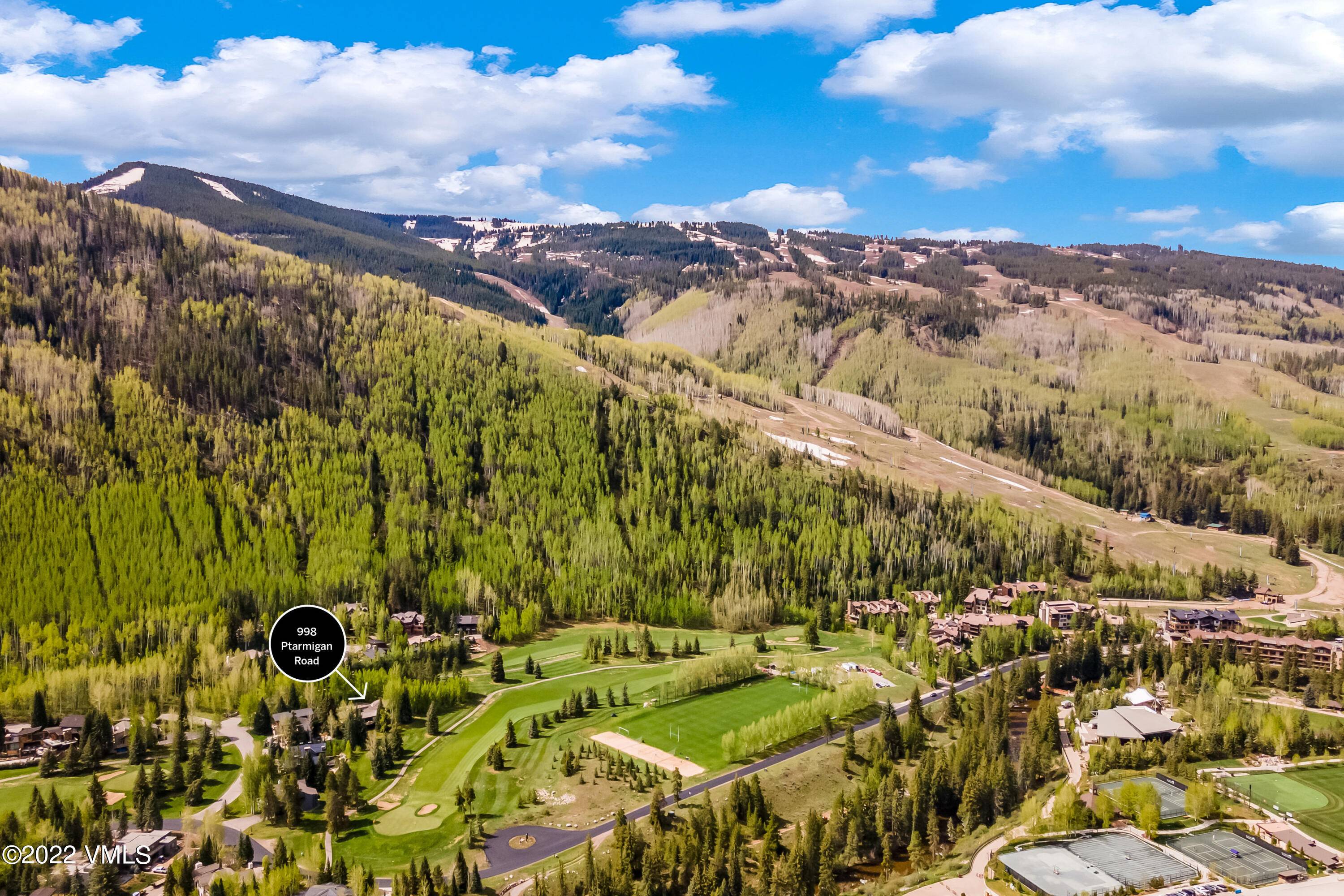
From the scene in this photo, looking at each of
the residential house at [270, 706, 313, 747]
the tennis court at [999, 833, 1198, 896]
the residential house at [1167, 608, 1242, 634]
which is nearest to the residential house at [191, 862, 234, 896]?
the residential house at [270, 706, 313, 747]

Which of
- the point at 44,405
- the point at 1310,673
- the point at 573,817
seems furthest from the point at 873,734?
the point at 44,405

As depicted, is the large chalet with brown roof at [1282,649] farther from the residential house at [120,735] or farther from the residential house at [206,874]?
the residential house at [120,735]

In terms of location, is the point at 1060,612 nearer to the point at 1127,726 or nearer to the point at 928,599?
the point at 928,599

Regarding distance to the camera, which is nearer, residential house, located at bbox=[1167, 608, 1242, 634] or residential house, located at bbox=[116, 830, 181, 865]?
residential house, located at bbox=[116, 830, 181, 865]

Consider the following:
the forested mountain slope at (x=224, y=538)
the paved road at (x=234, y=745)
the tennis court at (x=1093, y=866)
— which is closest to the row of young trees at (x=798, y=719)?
the tennis court at (x=1093, y=866)

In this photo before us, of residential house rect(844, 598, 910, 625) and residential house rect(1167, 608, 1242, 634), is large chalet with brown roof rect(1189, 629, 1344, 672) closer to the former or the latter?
residential house rect(1167, 608, 1242, 634)

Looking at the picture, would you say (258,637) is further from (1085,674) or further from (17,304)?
(1085,674)

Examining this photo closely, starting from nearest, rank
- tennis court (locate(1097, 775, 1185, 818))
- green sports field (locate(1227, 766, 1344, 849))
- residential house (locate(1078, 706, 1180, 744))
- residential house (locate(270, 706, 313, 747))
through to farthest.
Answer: green sports field (locate(1227, 766, 1344, 849))
tennis court (locate(1097, 775, 1185, 818))
residential house (locate(270, 706, 313, 747))
residential house (locate(1078, 706, 1180, 744))
